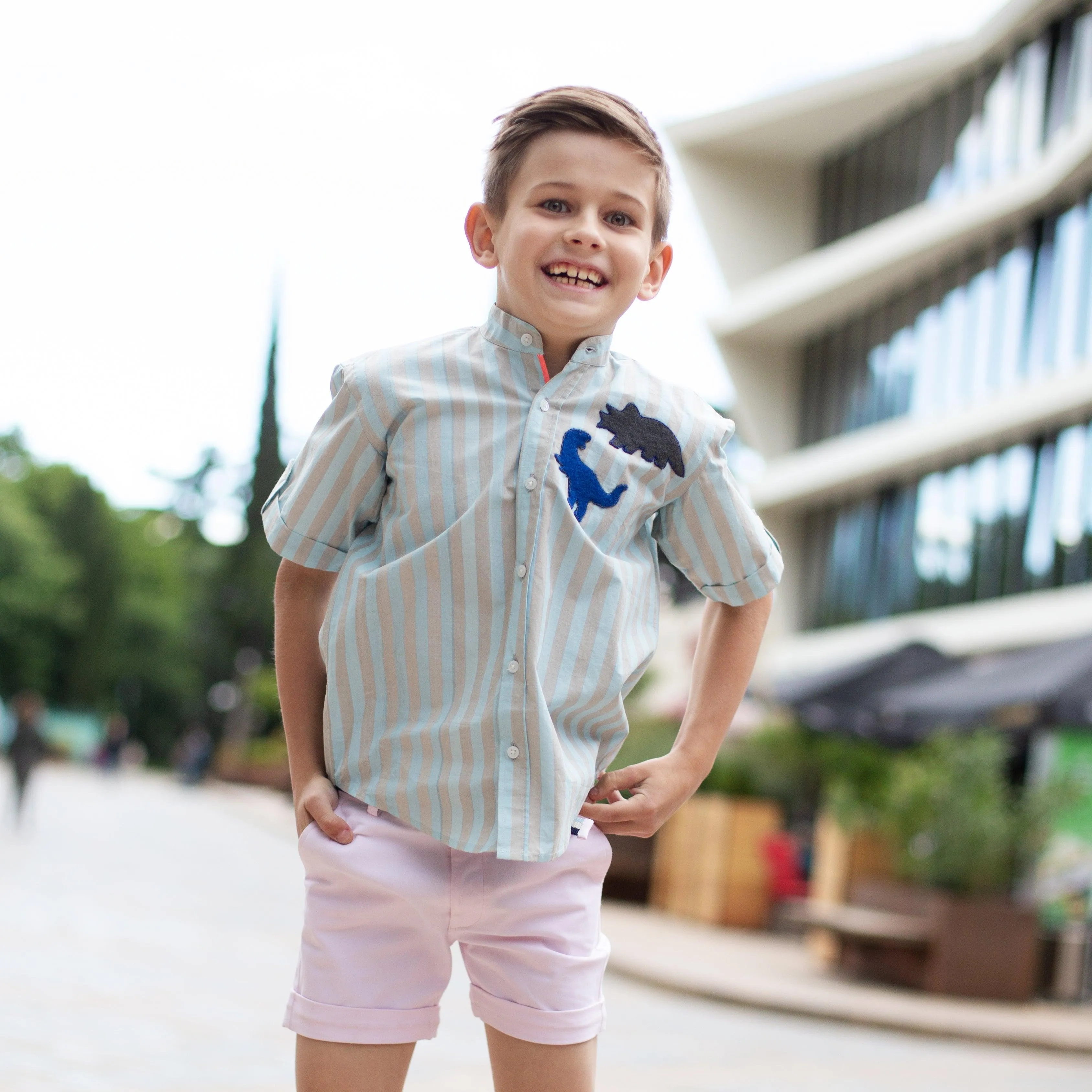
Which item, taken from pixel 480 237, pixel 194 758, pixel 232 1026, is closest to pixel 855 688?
pixel 232 1026

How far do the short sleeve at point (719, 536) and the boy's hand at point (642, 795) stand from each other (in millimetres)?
239

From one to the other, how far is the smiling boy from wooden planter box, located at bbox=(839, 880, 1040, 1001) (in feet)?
31.9

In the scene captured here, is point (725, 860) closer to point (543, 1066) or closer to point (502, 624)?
point (543, 1066)

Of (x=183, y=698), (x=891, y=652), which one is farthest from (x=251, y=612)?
(x=891, y=652)

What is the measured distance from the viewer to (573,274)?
1977mm

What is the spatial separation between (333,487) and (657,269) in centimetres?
56

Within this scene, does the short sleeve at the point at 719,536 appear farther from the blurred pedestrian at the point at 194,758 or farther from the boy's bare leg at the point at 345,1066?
the blurred pedestrian at the point at 194,758

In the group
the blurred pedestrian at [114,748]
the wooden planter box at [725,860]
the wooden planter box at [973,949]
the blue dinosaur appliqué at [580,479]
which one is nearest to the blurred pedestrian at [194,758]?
the blurred pedestrian at [114,748]

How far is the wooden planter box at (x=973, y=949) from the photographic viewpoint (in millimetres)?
11031

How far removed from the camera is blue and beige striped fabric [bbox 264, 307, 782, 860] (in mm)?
1853

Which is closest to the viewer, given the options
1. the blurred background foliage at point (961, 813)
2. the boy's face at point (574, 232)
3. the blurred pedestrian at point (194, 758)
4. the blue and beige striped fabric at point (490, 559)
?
the blue and beige striped fabric at point (490, 559)

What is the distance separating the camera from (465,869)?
1.89 m

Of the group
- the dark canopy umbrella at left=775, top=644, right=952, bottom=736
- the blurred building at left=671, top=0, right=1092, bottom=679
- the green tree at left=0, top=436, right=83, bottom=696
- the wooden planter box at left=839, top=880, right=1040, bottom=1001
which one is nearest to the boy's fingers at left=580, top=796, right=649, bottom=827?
the wooden planter box at left=839, top=880, right=1040, bottom=1001

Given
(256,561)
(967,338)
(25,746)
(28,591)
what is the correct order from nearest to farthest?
(25,746) < (967,338) < (256,561) < (28,591)
